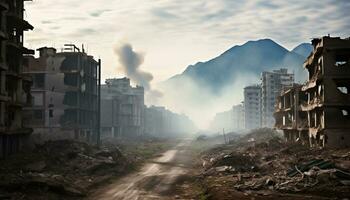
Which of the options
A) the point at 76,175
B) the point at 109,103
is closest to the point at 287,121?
the point at 76,175

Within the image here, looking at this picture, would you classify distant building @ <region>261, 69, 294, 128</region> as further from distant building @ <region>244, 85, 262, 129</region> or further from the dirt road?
the dirt road

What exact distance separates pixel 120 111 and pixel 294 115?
66540 millimetres

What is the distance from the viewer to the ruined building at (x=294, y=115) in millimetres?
57984

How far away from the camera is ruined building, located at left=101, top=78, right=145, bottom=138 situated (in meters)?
109

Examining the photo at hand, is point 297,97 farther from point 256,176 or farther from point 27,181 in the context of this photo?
point 27,181

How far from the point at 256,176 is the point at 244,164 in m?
8.50

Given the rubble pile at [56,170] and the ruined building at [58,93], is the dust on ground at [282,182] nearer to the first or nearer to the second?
the rubble pile at [56,170]

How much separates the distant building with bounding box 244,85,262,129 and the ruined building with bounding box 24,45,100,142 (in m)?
126

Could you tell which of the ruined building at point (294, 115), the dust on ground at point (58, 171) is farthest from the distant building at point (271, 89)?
the dust on ground at point (58, 171)

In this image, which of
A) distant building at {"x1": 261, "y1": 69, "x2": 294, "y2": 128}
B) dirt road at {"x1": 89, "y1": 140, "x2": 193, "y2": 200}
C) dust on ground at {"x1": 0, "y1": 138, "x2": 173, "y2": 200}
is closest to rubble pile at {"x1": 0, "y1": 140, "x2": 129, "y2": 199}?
Answer: dust on ground at {"x1": 0, "y1": 138, "x2": 173, "y2": 200}

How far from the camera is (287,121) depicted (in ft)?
234

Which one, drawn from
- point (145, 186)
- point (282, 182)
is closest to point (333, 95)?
point (282, 182)

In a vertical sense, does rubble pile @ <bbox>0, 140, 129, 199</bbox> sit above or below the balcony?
below

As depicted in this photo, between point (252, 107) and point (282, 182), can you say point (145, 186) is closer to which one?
point (282, 182)
